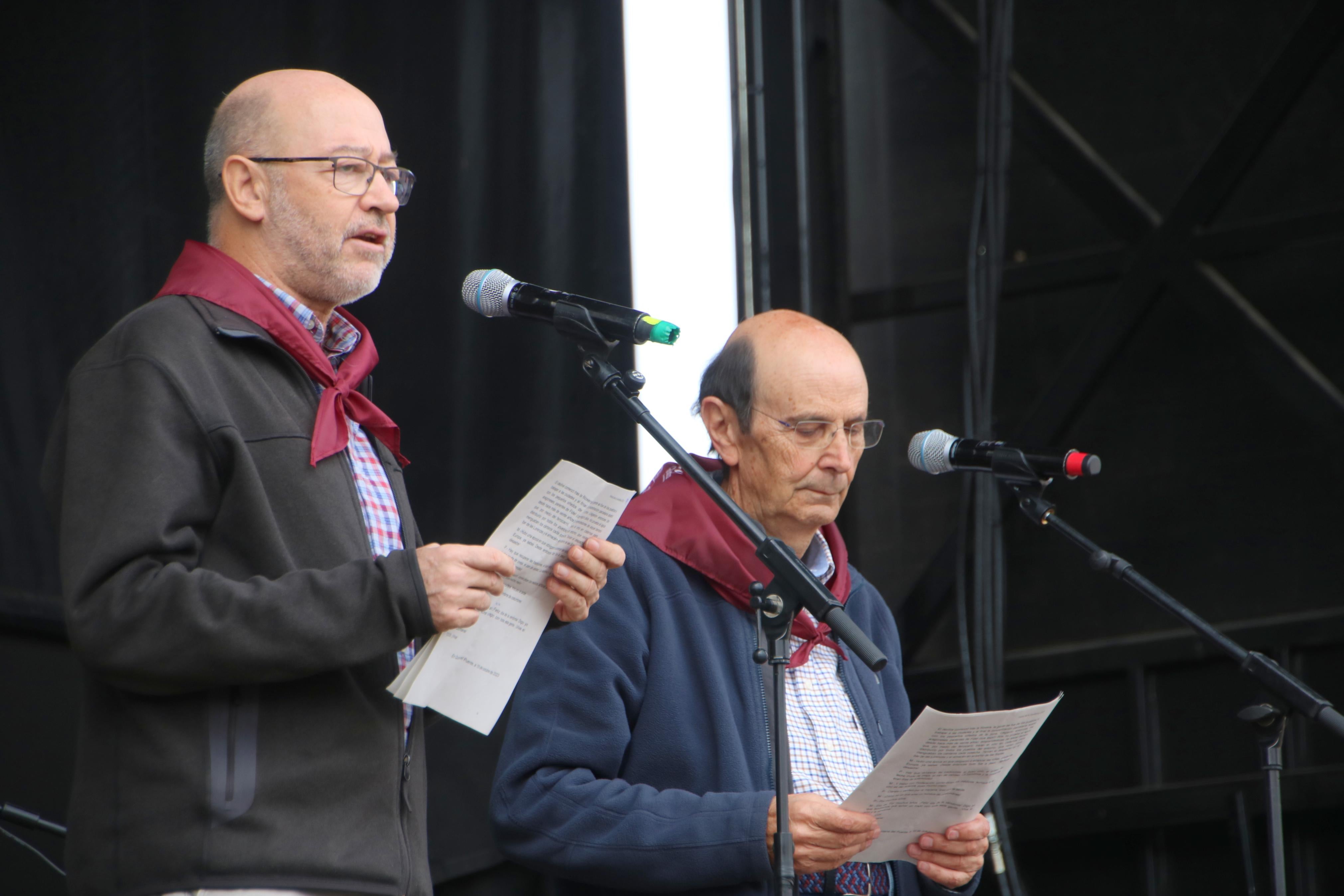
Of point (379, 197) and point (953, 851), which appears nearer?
point (379, 197)

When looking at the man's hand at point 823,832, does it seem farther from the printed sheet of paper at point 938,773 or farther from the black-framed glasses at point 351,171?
the black-framed glasses at point 351,171

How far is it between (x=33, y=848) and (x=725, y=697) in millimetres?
1344

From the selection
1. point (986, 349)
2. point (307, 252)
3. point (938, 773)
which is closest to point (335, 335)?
point (307, 252)

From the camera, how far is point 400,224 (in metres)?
3.33

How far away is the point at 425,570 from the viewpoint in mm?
1470

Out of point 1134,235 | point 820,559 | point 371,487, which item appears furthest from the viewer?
point 1134,235

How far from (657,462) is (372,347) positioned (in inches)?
70.9

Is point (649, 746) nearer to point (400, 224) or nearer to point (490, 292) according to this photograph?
point (490, 292)

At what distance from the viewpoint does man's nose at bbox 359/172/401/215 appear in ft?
5.72

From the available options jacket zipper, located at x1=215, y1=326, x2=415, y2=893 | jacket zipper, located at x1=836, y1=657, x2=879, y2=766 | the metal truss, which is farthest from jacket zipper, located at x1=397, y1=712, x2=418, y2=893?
the metal truss

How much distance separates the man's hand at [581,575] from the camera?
1.67 meters

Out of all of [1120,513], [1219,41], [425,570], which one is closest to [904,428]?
[1120,513]

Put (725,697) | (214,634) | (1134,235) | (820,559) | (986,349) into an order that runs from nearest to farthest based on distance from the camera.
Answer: (214,634) < (725,697) < (820,559) < (986,349) < (1134,235)

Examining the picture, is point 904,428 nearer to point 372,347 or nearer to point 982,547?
point 982,547
